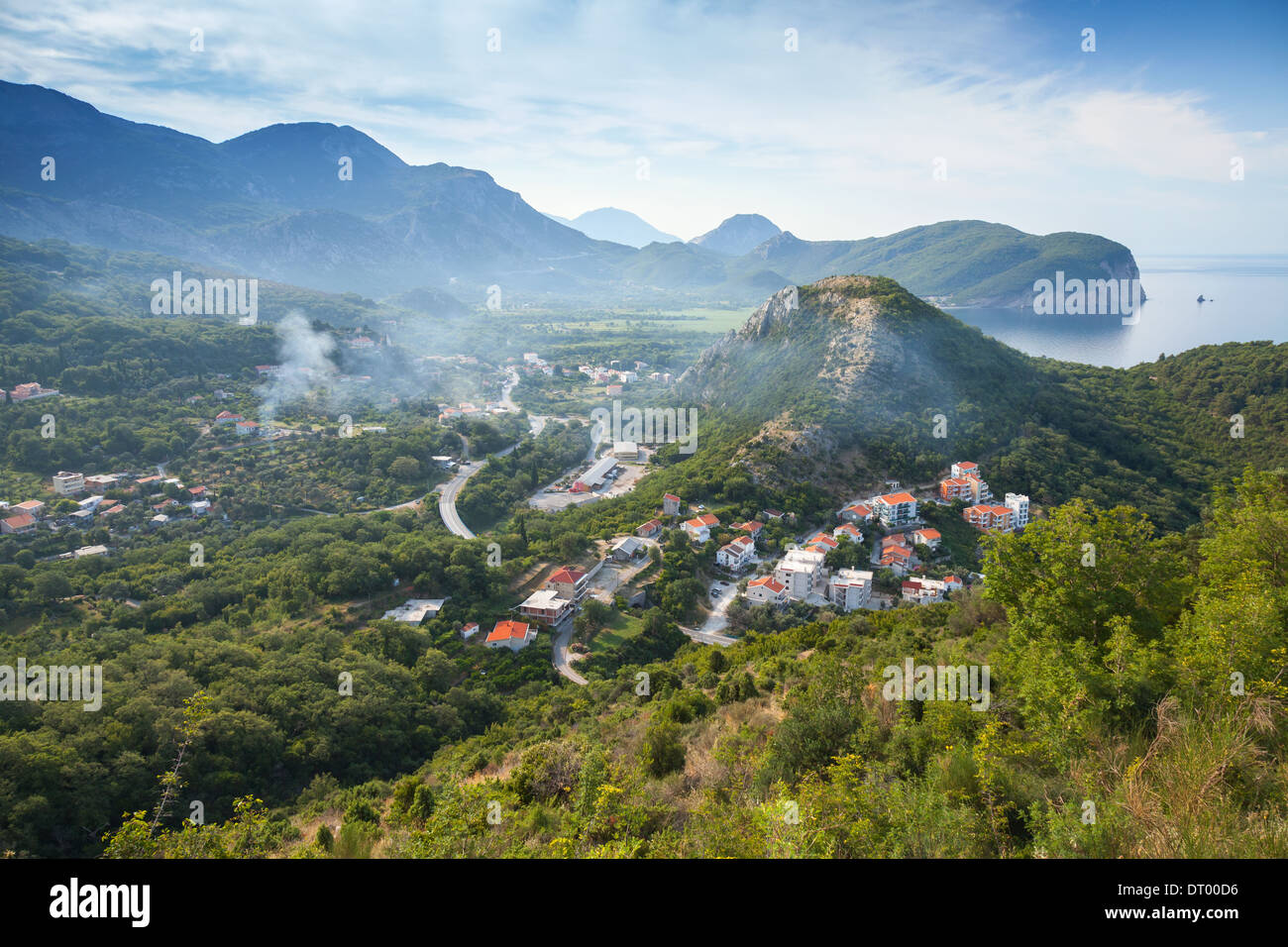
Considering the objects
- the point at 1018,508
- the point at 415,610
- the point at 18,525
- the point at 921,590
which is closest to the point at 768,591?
the point at 921,590

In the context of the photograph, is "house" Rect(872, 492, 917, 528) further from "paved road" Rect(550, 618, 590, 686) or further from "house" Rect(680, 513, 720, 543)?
"paved road" Rect(550, 618, 590, 686)

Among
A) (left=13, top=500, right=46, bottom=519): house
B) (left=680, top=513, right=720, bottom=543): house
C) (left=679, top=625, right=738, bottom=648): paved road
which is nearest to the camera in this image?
(left=679, top=625, right=738, bottom=648): paved road

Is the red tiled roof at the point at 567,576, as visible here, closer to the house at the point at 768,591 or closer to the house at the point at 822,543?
the house at the point at 768,591

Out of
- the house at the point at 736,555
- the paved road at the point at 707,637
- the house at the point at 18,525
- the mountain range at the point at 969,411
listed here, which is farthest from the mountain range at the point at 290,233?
the paved road at the point at 707,637

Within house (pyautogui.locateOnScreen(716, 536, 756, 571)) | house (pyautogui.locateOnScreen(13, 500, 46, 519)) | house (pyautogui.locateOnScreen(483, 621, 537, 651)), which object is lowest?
house (pyautogui.locateOnScreen(483, 621, 537, 651))

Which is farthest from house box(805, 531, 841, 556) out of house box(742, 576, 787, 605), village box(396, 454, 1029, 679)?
house box(742, 576, 787, 605)

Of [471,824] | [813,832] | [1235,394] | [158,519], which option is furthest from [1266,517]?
[1235,394]

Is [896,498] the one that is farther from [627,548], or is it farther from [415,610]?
[415,610]
